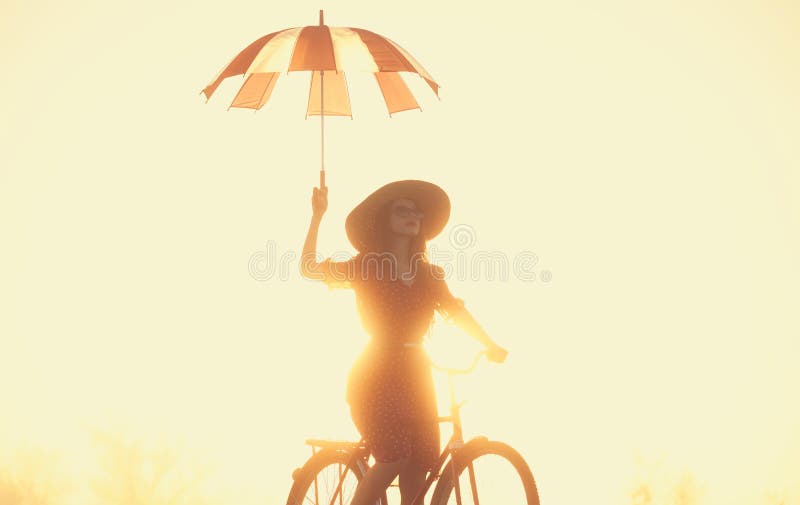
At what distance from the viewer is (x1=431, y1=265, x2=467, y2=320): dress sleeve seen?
5816mm

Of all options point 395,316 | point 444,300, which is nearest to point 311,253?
point 395,316

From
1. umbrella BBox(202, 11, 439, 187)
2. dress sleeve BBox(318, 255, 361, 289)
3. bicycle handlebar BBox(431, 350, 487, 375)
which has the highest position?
umbrella BBox(202, 11, 439, 187)

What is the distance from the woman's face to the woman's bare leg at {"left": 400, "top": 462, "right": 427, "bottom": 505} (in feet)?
4.21

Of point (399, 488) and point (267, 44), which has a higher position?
point (267, 44)

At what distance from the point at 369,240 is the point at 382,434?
1085mm

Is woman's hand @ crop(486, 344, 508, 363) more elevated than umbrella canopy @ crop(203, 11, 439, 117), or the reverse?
umbrella canopy @ crop(203, 11, 439, 117)

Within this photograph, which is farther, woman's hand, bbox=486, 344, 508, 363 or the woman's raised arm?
the woman's raised arm

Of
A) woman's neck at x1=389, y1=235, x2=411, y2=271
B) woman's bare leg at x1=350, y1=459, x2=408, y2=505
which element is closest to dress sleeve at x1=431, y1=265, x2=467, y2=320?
woman's neck at x1=389, y1=235, x2=411, y2=271

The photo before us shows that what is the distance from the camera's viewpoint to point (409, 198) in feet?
19.1

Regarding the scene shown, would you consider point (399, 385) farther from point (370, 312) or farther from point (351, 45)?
point (351, 45)

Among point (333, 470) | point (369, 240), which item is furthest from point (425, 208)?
point (333, 470)

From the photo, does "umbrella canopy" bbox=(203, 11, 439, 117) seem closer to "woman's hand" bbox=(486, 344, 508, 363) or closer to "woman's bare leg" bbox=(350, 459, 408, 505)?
"woman's hand" bbox=(486, 344, 508, 363)

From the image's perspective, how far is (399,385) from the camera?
560 cm

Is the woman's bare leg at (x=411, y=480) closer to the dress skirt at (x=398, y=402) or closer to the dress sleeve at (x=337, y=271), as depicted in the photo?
the dress skirt at (x=398, y=402)
